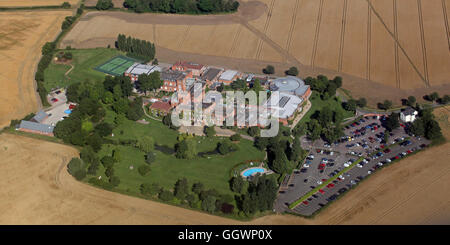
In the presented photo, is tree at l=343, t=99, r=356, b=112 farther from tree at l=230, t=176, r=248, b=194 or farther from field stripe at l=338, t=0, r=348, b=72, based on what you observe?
tree at l=230, t=176, r=248, b=194

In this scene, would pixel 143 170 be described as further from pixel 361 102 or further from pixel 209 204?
pixel 361 102

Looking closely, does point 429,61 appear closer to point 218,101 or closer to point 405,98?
point 405,98

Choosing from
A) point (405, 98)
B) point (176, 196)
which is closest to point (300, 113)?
point (405, 98)

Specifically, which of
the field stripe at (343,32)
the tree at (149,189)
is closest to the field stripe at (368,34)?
the field stripe at (343,32)

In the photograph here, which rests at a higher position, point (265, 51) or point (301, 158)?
point (265, 51)

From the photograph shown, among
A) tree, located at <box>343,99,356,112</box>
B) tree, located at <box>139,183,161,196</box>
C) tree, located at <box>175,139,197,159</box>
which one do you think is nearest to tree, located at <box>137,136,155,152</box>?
tree, located at <box>175,139,197,159</box>

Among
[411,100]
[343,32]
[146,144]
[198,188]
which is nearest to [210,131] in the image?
[146,144]
